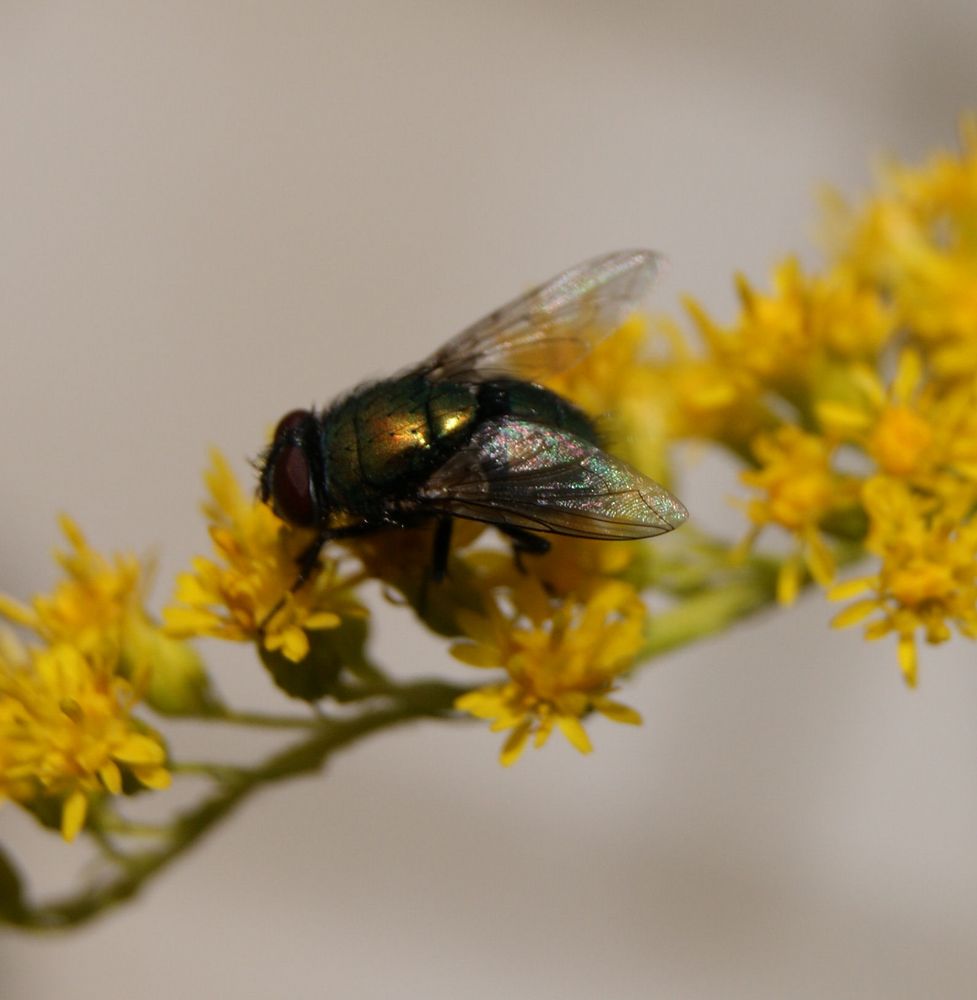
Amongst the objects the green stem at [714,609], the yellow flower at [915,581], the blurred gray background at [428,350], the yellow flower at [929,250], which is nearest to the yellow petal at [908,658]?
the yellow flower at [915,581]

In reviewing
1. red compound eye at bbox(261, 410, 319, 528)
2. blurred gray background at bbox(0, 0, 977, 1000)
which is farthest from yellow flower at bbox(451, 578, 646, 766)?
blurred gray background at bbox(0, 0, 977, 1000)

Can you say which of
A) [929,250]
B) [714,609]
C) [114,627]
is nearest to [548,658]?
[714,609]

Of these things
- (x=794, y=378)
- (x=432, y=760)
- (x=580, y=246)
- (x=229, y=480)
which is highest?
(x=229, y=480)

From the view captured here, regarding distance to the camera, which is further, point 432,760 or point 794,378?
point 432,760

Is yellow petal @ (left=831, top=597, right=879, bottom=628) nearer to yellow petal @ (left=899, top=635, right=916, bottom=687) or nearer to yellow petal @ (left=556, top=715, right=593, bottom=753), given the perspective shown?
yellow petal @ (left=899, top=635, right=916, bottom=687)

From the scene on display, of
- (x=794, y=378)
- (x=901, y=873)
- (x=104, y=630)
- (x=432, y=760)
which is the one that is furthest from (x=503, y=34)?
(x=104, y=630)

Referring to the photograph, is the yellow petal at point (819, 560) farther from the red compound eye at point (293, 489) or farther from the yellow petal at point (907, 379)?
the red compound eye at point (293, 489)

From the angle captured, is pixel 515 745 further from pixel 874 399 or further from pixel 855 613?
pixel 874 399

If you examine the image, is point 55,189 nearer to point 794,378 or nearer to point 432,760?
point 432,760
